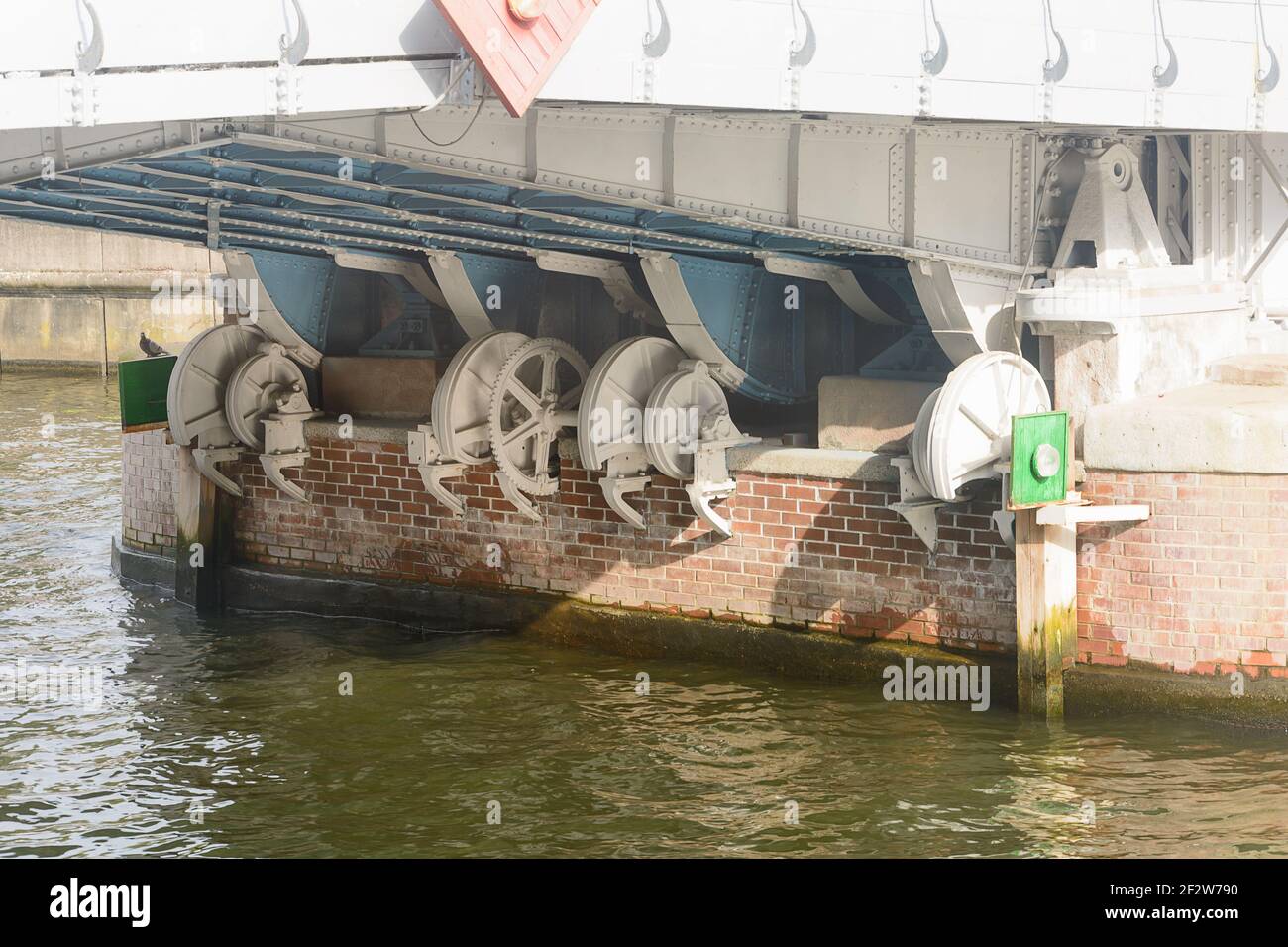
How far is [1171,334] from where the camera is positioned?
10805mm

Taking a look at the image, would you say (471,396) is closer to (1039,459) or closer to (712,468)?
(712,468)

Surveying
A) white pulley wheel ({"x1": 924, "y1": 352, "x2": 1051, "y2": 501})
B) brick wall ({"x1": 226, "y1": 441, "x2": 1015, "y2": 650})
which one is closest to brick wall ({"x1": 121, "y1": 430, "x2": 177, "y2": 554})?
brick wall ({"x1": 226, "y1": 441, "x2": 1015, "y2": 650})

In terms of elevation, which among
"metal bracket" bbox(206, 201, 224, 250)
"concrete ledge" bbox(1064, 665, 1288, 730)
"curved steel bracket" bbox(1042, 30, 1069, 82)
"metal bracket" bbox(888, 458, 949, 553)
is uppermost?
"curved steel bracket" bbox(1042, 30, 1069, 82)

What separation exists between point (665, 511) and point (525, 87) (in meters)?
5.33

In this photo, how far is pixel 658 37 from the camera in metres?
8.00

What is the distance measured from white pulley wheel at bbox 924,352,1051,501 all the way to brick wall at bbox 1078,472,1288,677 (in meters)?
0.61

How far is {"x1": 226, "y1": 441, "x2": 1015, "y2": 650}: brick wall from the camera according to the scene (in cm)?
1105

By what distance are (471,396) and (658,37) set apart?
4.90 metres

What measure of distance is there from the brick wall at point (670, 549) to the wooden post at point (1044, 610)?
0.43 metres

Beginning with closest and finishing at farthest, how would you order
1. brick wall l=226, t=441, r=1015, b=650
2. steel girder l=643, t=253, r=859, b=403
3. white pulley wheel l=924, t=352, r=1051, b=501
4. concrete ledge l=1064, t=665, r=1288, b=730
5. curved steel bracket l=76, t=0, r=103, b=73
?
1. curved steel bracket l=76, t=0, r=103, b=73
2. concrete ledge l=1064, t=665, r=1288, b=730
3. white pulley wheel l=924, t=352, r=1051, b=501
4. brick wall l=226, t=441, r=1015, b=650
5. steel girder l=643, t=253, r=859, b=403

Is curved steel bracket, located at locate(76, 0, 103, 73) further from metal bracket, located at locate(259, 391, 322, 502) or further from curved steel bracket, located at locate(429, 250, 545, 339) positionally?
metal bracket, located at locate(259, 391, 322, 502)

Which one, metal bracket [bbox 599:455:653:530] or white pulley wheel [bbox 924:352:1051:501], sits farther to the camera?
metal bracket [bbox 599:455:653:530]

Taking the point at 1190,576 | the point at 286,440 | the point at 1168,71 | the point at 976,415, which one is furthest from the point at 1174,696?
the point at 286,440

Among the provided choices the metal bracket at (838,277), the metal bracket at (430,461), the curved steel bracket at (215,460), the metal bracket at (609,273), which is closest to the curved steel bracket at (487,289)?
the metal bracket at (609,273)
